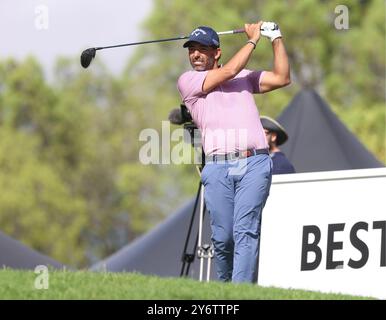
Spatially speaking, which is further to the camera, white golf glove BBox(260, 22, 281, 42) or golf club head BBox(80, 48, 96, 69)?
golf club head BBox(80, 48, 96, 69)

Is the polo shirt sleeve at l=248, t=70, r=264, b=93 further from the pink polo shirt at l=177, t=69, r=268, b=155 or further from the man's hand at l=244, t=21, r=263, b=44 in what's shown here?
the man's hand at l=244, t=21, r=263, b=44

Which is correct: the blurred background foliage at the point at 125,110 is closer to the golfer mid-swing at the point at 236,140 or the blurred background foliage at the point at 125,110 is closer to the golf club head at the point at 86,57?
the golf club head at the point at 86,57

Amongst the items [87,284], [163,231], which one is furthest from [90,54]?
[163,231]

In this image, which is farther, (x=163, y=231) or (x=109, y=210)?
(x=109, y=210)

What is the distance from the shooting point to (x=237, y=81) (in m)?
7.92

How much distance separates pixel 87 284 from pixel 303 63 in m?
27.1

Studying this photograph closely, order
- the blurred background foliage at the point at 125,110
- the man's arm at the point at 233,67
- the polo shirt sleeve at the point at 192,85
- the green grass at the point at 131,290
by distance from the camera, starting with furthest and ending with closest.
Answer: the blurred background foliage at the point at 125,110
the polo shirt sleeve at the point at 192,85
the man's arm at the point at 233,67
the green grass at the point at 131,290

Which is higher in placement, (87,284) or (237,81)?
(237,81)

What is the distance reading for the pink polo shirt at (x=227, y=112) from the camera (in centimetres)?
779

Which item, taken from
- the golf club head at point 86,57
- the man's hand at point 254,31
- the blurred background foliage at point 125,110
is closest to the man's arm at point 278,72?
the man's hand at point 254,31

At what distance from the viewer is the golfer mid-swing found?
7754 millimetres

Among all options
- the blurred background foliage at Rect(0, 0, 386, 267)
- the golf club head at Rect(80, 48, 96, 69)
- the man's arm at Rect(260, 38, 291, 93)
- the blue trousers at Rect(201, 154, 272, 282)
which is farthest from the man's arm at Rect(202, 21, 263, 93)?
the blurred background foliage at Rect(0, 0, 386, 267)
